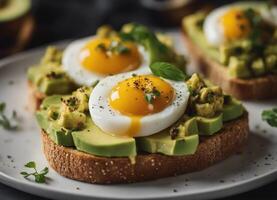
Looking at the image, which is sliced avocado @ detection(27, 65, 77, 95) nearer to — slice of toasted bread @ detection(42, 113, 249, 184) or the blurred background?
slice of toasted bread @ detection(42, 113, 249, 184)

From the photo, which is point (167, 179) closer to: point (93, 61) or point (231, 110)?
point (231, 110)

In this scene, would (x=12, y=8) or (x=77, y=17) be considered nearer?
(x=12, y=8)

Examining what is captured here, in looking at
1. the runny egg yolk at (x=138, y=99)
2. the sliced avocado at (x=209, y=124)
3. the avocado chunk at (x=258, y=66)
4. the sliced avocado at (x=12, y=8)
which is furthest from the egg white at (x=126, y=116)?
the sliced avocado at (x=12, y=8)

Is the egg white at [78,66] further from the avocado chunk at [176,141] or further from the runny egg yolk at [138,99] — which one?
the avocado chunk at [176,141]

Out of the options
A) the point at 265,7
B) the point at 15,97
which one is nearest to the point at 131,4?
the point at 265,7

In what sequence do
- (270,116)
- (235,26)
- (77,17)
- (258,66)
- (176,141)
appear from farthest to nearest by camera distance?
(77,17) → (235,26) → (258,66) → (270,116) → (176,141)

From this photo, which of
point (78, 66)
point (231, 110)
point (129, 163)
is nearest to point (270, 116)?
point (231, 110)
